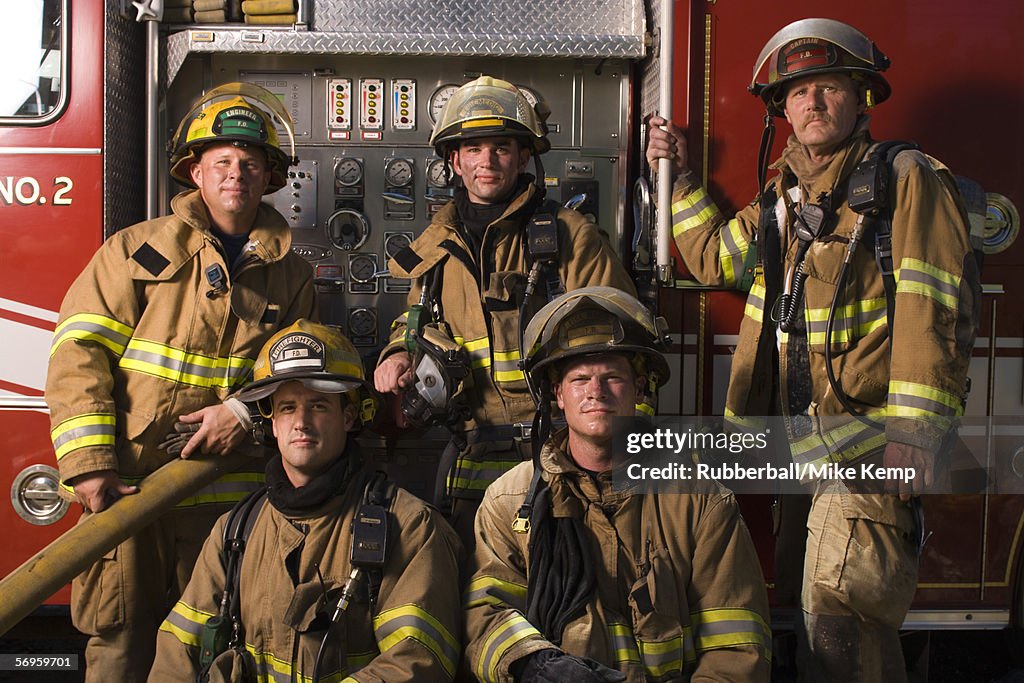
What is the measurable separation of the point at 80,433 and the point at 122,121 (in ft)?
4.74

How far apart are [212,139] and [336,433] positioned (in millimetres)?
1255

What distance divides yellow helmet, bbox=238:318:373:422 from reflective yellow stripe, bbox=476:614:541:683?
0.83 m

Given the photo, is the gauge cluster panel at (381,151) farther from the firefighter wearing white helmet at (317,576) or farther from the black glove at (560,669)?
the black glove at (560,669)

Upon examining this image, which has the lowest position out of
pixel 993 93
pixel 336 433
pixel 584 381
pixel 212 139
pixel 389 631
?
pixel 389 631

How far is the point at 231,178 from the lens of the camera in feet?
11.0

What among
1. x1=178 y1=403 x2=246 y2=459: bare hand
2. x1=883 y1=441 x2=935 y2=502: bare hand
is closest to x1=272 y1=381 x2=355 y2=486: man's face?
x1=178 y1=403 x2=246 y2=459: bare hand

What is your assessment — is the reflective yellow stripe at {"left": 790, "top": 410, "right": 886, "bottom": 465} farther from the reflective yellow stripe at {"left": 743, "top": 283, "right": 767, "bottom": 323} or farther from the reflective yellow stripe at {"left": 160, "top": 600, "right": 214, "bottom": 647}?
the reflective yellow stripe at {"left": 160, "top": 600, "right": 214, "bottom": 647}

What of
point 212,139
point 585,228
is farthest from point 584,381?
point 212,139

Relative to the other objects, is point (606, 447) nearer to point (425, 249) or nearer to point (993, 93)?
point (425, 249)

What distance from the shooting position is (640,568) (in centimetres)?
250

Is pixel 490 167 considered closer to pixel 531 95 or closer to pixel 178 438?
pixel 531 95

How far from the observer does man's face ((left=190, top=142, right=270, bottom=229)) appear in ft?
11.0

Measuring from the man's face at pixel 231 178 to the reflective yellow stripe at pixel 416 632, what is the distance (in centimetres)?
159

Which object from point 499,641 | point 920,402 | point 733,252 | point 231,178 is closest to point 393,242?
point 231,178
